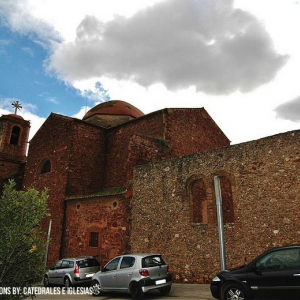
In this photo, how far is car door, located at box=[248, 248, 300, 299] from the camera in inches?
223

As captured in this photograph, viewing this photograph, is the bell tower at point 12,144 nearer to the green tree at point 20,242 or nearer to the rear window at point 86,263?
the rear window at point 86,263

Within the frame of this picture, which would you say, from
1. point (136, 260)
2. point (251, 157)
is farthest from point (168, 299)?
point (251, 157)

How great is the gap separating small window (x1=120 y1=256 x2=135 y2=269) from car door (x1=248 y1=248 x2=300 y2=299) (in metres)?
3.70

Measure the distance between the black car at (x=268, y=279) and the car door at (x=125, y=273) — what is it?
9.51 feet

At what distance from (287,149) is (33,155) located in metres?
18.3

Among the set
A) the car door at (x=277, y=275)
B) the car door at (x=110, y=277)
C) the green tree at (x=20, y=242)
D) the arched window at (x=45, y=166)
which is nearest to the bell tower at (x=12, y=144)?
the arched window at (x=45, y=166)

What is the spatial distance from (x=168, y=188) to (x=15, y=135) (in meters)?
21.2

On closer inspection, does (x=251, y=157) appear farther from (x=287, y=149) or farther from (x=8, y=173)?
(x=8, y=173)

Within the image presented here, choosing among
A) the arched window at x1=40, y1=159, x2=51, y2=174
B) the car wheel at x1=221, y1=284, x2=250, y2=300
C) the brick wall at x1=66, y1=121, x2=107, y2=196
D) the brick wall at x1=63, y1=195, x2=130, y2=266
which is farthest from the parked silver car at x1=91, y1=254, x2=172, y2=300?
the arched window at x1=40, y1=159, x2=51, y2=174

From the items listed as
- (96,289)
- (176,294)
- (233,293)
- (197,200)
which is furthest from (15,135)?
(233,293)

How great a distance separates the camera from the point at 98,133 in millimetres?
20438

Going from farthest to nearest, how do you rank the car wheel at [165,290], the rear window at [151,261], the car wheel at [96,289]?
1. the car wheel at [96,289]
2. the car wheel at [165,290]
3. the rear window at [151,261]

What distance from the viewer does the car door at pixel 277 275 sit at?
5.65 metres

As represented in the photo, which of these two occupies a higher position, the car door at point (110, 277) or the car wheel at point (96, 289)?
the car door at point (110, 277)
